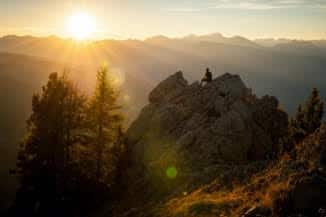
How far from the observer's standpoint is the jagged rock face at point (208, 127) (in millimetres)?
38094

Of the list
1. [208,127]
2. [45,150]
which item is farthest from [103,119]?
[208,127]

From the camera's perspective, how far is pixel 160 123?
4731 cm

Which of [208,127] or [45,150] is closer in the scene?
Result: [45,150]

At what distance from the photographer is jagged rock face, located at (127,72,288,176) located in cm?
3809

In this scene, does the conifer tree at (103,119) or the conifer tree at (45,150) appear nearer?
the conifer tree at (45,150)

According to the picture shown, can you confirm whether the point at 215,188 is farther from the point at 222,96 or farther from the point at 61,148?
the point at 222,96

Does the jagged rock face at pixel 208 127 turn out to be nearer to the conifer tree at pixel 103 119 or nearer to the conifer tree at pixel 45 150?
the conifer tree at pixel 103 119

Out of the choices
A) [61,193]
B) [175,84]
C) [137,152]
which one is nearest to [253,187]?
[61,193]

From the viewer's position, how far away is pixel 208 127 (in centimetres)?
4122

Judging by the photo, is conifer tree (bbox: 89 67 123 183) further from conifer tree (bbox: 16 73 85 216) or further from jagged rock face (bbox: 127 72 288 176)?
jagged rock face (bbox: 127 72 288 176)

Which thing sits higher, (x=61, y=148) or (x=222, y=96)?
(x=222, y=96)

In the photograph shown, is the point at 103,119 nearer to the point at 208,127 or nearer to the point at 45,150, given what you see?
the point at 45,150

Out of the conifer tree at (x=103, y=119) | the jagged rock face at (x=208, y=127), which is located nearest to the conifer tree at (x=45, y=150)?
the conifer tree at (x=103, y=119)

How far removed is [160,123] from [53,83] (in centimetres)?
1596
